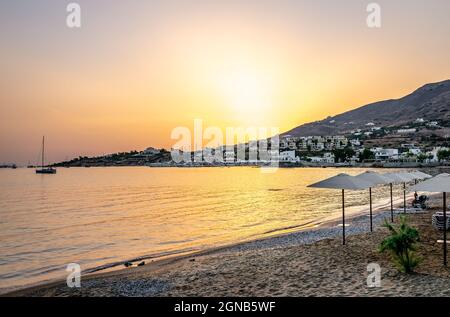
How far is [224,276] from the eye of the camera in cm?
1056

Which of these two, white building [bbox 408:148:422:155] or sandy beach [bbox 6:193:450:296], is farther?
white building [bbox 408:148:422:155]

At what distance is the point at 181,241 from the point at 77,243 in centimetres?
556

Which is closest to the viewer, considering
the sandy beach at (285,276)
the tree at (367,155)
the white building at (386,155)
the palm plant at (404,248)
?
the sandy beach at (285,276)

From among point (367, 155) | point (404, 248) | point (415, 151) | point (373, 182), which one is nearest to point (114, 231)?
point (373, 182)

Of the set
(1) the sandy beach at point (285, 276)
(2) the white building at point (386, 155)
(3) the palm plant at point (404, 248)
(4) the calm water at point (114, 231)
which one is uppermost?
(2) the white building at point (386, 155)

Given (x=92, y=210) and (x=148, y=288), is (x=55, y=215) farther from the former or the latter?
(x=148, y=288)

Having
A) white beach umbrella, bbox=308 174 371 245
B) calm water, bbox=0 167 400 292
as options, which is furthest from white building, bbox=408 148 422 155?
white beach umbrella, bbox=308 174 371 245

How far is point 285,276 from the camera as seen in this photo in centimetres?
976

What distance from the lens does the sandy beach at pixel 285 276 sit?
26.7 ft

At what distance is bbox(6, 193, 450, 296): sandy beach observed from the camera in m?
8.15

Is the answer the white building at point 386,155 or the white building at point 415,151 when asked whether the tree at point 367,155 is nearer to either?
the white building at point 386,155

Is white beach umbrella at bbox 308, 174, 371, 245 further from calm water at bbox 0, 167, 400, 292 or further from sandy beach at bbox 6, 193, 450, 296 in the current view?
calm water at bbox 0, 167, 400, 292

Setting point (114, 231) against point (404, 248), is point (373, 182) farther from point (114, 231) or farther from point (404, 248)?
point (114, 231)

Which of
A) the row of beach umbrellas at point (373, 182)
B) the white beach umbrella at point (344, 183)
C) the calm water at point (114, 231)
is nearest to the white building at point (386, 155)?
the calm water at point (114, 231)
